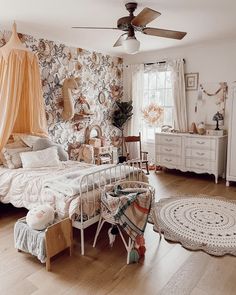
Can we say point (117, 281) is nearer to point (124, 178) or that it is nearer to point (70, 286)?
point (70, 286)

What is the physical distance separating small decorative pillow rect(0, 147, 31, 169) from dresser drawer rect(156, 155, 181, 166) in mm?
2923

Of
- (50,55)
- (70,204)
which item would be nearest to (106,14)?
(50,55)

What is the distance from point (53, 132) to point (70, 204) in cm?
243

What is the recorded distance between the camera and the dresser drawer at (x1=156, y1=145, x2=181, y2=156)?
520 cm

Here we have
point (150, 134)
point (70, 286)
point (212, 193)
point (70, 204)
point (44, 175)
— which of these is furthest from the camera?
point (150, 134)

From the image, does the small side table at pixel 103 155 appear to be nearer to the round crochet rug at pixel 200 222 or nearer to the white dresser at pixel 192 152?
the white dresser at pixel 192 152

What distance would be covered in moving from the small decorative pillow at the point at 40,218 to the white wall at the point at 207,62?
12.6 ft

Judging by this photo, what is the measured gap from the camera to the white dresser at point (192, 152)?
4758 mm

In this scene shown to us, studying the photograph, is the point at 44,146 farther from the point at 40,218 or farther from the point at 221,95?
the point at 221,95

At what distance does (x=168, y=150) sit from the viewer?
532cm

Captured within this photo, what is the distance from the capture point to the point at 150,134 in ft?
20.0

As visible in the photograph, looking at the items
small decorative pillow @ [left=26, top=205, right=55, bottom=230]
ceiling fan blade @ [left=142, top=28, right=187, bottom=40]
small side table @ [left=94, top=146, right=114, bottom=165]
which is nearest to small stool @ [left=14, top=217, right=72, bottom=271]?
small decorative pillow @ [left=26, top=205, right=55, bottom=230]

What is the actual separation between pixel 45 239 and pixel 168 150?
3566 mm

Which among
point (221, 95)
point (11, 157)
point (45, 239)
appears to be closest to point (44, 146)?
point (11, 157)
